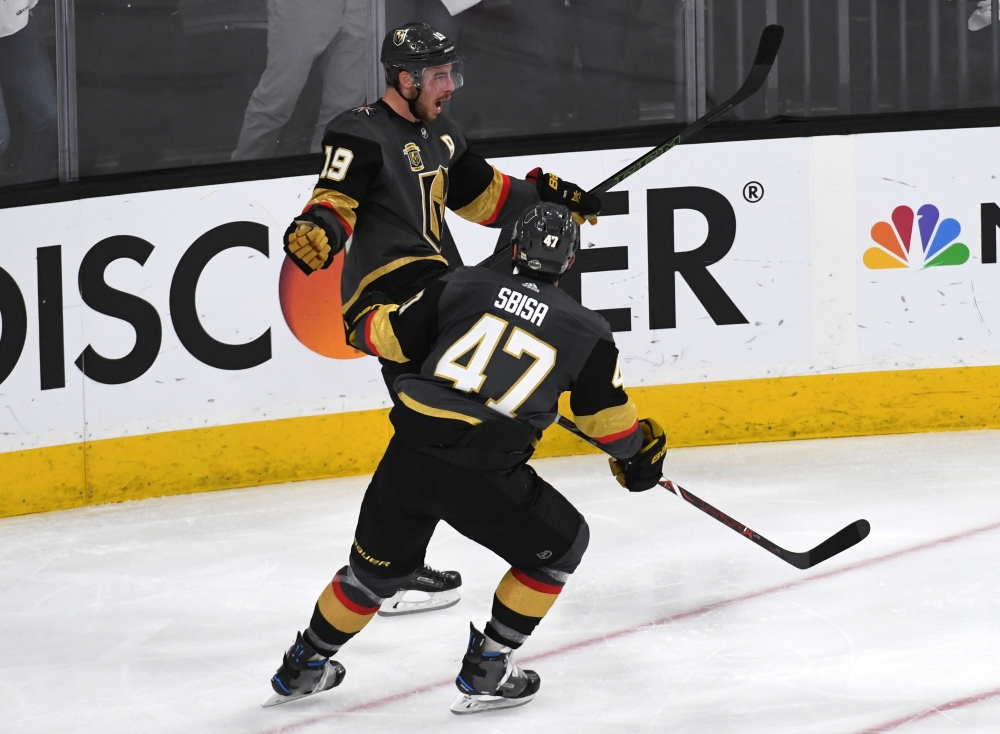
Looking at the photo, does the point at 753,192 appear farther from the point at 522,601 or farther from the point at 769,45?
the point at 522,601

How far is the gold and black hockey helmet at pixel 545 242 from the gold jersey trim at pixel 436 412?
291mm

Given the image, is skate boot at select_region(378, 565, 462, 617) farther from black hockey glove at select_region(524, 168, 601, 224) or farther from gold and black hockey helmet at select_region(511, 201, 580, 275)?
gold and black hockey helmet at select_region(511, 201, 580, 275)

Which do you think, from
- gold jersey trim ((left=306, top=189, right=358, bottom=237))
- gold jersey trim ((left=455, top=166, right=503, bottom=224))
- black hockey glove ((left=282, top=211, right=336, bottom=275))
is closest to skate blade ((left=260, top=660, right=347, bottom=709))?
black hockey glove ((left=282, top=211, right=336, bottom=275))

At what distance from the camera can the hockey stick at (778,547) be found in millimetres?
2908

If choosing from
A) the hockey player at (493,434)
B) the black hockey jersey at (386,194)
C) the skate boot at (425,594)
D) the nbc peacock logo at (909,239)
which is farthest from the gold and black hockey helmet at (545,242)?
the nbc peacock logo at (909,239)

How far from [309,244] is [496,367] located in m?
0.57

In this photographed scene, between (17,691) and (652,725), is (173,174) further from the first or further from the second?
(652,725)

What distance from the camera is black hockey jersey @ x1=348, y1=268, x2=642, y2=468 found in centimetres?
251

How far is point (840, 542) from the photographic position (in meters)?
3.00

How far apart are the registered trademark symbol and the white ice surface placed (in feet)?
2.80

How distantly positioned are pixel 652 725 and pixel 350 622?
1.99 ft

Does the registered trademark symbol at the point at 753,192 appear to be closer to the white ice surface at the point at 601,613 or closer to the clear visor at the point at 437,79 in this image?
the white ice surface at the point at 601,613

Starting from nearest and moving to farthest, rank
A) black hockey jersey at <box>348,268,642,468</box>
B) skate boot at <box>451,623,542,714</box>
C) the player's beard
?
1. black hockey jersey at <box>348,268,642,468</box>
2. skate boot at <box>451,623,542,714</box>
3. the player's beard

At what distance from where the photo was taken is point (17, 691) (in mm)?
2938
